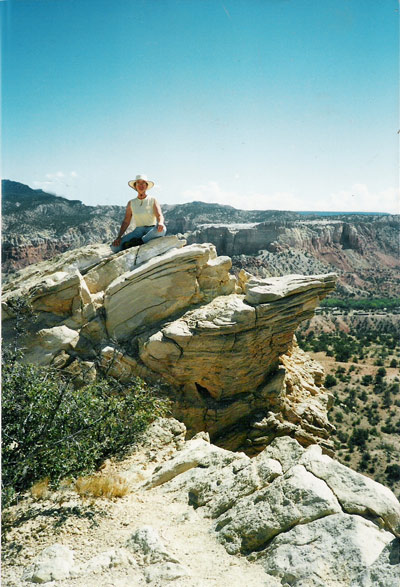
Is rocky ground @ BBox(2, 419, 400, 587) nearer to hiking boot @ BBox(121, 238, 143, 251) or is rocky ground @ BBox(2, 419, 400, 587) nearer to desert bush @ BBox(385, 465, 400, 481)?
hiking boot @ BBox(121, 238, 143, 251)

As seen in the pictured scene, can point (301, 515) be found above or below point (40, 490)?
above

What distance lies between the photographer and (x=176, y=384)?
42.7 feet

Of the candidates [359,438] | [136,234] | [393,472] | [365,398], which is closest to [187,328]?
[136,234]

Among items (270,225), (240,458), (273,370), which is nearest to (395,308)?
(270,225)

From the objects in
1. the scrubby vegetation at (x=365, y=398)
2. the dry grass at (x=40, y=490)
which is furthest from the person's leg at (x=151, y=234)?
the scrubby vegetation at (x=365, y=398)

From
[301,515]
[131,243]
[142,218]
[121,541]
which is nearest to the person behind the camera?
[301,515]

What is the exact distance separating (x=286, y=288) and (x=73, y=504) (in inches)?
400

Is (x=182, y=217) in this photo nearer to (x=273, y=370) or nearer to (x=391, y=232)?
(x=391, y=232)

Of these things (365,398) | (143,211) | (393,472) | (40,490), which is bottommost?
(393,472)

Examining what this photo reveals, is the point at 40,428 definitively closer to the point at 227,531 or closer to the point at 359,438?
the point at 227,531

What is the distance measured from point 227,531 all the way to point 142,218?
1085 centimetres

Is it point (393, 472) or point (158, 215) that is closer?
point (158, 215)

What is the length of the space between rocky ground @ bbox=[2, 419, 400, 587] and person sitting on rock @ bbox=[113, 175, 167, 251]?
920 centimetres

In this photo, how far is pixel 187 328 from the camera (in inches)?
506
